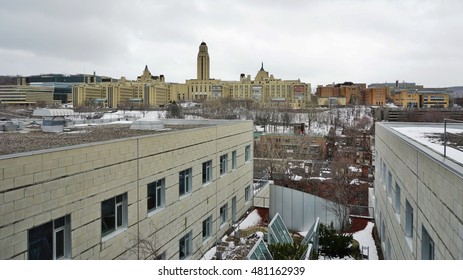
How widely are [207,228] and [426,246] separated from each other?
8607mm

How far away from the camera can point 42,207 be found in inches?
264

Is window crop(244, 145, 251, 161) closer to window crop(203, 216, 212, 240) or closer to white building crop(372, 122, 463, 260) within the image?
window crop(203, 216, 212, 240)

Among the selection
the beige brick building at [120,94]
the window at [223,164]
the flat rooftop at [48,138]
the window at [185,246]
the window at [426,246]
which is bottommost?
the window at [185,246]

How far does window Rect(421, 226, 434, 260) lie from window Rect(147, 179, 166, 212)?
6495mm

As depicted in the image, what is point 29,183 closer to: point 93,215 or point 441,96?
point 93,215

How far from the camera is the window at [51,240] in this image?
6.72 m

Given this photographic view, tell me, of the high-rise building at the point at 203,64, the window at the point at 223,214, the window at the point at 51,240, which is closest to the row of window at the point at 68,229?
the window at the point at 51,240

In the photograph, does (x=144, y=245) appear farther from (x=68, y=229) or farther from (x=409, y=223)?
(x=409, y=223)

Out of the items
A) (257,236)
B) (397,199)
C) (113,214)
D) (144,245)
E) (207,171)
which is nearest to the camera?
(113,214)

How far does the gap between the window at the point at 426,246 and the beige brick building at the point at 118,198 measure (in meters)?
5.61

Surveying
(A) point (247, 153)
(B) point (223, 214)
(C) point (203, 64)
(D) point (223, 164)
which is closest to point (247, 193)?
(A) point (247, 153)

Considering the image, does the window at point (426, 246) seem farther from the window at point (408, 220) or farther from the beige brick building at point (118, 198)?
the beige brick building at point (118, 198)

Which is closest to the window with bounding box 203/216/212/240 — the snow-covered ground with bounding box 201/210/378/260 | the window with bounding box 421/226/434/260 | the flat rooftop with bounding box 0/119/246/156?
the snow-covered ground with bounding box 201/210/378/260

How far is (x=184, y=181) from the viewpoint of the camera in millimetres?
12352
